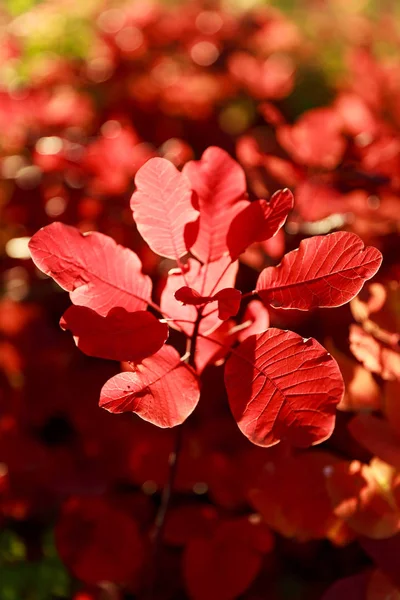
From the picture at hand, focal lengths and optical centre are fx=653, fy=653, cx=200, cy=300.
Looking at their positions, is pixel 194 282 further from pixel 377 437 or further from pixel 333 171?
pixel 333 171

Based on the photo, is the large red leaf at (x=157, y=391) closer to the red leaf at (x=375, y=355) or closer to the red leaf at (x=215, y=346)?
the red leaf at (x=215, y=346)

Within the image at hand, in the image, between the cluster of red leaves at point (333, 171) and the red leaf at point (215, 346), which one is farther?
the cluster of red leaves at point (333, 171)

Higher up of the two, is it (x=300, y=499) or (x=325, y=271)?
(x=325, y=271)

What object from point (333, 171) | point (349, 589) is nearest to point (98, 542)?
point (349, 589)

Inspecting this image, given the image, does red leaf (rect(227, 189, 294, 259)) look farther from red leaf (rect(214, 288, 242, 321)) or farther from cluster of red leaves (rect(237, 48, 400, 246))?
cluster of red leaves (rect(237, 48, 400, 246))

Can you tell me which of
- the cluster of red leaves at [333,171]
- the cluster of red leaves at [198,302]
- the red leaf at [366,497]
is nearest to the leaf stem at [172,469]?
the cluster of red leaves at [198,302]

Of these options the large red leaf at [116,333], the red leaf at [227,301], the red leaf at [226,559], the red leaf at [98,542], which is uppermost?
the red leaf at [227,301]

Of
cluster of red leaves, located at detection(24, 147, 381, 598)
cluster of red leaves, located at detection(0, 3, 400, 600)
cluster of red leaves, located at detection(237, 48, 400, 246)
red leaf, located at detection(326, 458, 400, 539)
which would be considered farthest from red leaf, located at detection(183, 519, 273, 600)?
cluster of red leaves, located at detection(237, 48, 400, 246)

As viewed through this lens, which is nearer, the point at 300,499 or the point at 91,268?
the point at 91,268
